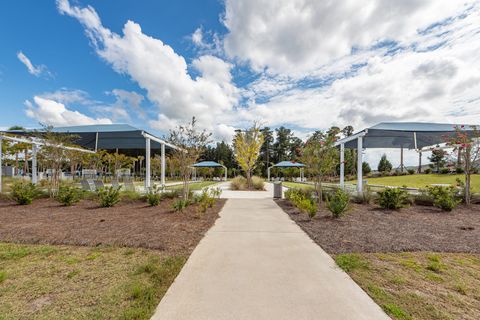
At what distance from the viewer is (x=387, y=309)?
Answer: 2234mm

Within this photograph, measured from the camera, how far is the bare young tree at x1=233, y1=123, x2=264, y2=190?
16.7 m

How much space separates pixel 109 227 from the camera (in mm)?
5219

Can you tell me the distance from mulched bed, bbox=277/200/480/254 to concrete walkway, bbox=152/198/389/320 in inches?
31.0

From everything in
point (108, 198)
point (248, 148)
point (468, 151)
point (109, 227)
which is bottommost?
point (109, 227)

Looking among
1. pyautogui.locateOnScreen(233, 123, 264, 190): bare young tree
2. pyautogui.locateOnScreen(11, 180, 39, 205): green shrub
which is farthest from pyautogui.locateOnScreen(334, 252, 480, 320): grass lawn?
pyautogui.locateOnScreen(233, 123, 264, 190): bare young tree

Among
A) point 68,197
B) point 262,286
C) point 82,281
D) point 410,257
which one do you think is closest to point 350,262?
point 410,257

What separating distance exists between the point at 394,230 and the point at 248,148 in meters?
12.3

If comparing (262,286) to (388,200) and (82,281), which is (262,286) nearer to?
(82,281)

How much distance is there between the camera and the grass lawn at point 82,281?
7.11ft

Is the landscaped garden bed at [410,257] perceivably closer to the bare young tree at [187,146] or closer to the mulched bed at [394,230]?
the mulched bed at [394,230]

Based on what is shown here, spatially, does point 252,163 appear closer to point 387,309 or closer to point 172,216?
point 172,216

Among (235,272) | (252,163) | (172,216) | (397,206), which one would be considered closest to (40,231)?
(172,216)

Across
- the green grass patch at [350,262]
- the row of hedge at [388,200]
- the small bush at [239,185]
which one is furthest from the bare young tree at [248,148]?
the green grass patch at [350,262]

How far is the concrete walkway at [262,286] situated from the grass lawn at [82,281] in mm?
289
